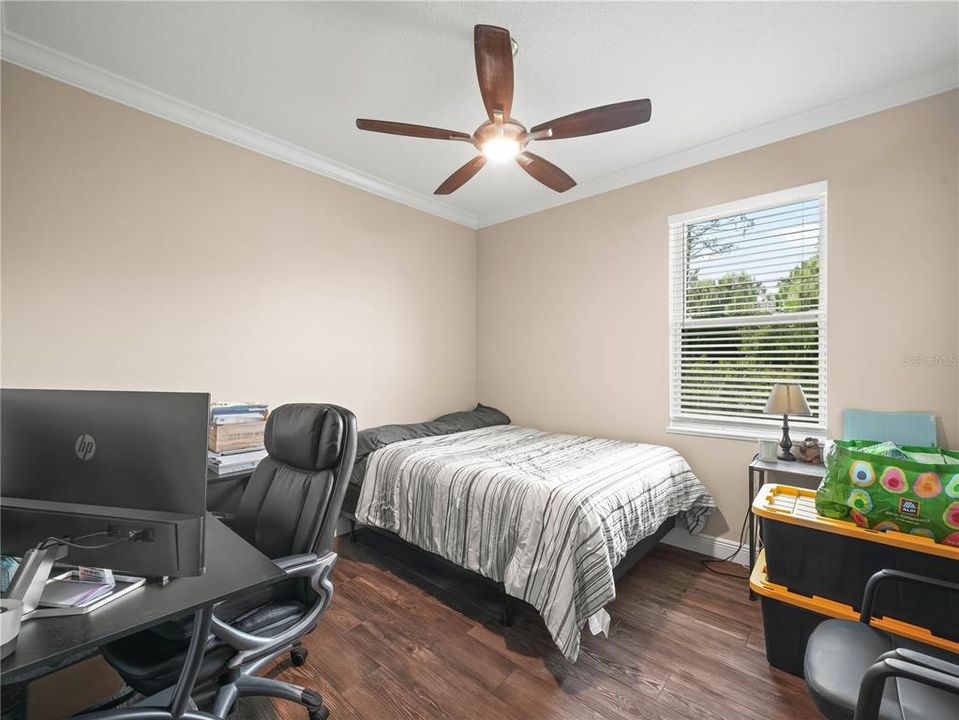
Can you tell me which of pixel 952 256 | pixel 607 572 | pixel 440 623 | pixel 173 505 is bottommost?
pixel 440 623

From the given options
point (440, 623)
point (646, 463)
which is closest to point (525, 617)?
point (440, 623)

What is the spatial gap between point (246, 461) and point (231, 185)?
67.9 inches

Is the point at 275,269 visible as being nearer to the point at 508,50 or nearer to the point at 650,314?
the point at 508,50

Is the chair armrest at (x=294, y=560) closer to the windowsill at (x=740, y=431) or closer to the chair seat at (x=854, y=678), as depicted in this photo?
the chair seat at (x=854, y=678)

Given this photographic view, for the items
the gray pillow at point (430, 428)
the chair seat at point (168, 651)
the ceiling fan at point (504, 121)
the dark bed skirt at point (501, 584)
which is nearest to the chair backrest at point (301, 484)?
the chair seat at point (168, 651)

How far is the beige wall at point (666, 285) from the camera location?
2205mm

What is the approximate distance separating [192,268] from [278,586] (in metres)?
1.98

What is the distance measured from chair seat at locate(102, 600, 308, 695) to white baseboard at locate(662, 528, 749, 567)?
2.52 m

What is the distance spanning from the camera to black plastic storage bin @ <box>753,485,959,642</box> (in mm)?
1429

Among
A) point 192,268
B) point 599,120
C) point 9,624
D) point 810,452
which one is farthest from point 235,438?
point 810,452

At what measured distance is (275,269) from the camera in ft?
9.53

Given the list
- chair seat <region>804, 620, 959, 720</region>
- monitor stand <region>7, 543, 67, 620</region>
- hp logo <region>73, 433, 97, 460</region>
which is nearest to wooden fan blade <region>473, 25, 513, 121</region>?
hp logo <region>73, 433, 97, 460</region>

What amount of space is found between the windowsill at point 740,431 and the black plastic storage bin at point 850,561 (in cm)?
81

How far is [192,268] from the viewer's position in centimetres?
254
